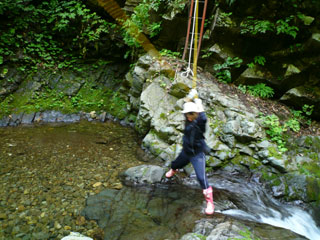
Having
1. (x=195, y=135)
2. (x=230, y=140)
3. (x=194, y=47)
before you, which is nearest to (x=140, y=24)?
(x=194, y=47)

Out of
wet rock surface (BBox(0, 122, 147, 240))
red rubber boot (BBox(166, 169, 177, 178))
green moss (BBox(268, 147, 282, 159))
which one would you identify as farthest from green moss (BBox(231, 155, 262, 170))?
wet rock surface (BBox(0, 122, 147, 240))

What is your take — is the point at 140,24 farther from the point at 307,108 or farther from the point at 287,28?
the point at 307,108

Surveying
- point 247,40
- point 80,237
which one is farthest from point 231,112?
point 80,237

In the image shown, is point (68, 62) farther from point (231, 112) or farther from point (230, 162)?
point (230, 162)

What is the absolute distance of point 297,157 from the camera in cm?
527

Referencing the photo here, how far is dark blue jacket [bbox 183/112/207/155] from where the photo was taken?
376cm

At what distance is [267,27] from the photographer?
6.59 meters

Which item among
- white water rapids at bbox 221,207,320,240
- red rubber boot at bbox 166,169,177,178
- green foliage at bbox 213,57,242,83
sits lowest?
white water rapids at bbox 221,207,320,240

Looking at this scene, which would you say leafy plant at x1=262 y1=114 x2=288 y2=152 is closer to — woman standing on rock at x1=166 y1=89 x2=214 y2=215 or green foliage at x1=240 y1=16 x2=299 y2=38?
woman standing on rock at x1=166 y1=89 x2=214 y2=215

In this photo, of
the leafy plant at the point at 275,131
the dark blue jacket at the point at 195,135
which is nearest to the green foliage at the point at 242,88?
the leafy plant at the point at 275,131

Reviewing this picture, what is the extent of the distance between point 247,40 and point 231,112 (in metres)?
2.92

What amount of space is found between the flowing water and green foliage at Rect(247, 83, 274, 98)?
11.2 ft

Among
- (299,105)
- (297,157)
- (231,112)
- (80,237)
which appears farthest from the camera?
(299,105)

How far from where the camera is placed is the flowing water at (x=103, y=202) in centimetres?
352
